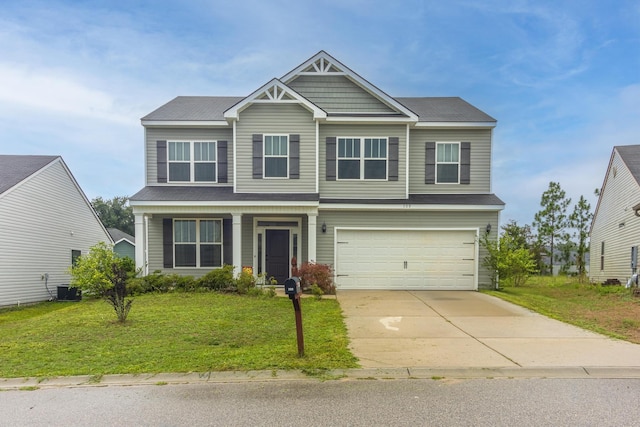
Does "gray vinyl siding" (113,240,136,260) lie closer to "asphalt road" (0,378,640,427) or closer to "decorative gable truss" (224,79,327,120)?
"decorative gable truss" (224,79,327,120)

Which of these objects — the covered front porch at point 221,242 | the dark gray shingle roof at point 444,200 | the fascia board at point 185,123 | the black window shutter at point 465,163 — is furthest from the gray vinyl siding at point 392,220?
the fascia board at point 185,123

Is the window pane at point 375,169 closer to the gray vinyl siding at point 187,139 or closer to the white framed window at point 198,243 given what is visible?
the gray vinyl siding at point 187,139

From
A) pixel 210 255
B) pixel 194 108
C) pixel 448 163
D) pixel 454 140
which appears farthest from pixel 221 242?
pixel 454 140

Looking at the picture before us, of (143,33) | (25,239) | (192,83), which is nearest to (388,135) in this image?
(143,33)

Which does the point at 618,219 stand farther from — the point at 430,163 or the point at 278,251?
the point at 278,251

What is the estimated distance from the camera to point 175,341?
22.6ft

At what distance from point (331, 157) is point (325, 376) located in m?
10.4

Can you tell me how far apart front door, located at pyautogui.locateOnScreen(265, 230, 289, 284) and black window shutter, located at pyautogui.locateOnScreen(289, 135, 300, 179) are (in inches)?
85.9

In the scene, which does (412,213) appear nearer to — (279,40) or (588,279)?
(279,40)

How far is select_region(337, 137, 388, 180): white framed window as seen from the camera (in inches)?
585

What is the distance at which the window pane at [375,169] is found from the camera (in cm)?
1484

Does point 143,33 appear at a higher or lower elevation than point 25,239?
higher

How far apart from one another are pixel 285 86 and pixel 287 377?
36.5 feet

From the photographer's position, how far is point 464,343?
6.87 metres
